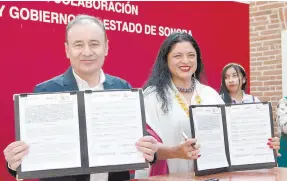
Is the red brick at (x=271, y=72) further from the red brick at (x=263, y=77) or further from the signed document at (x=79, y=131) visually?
A: the signed document at (x=79, y=131)

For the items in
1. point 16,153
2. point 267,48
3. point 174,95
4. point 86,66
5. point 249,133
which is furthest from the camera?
point 267,48

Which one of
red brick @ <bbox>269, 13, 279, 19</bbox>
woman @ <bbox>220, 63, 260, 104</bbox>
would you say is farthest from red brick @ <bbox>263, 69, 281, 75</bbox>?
woman @ <bbox>220, 63, 260, 104</bbox>

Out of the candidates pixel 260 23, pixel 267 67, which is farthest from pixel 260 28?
pixel 267 67

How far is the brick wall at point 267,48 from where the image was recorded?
6152 mm

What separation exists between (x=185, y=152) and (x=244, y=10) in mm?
3870

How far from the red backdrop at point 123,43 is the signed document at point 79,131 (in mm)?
1749

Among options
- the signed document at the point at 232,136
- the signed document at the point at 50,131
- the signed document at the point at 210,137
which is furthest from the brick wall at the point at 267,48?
the signed document at the point at 50,131

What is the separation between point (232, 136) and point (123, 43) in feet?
7.38

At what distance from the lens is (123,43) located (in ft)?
13.7

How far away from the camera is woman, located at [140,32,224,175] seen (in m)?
2.21

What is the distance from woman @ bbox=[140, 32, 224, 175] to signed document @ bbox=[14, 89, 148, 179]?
32cm

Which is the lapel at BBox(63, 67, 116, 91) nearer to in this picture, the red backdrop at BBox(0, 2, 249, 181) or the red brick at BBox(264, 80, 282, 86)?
the red backdrop at BBox(0, 2, 249, 181)

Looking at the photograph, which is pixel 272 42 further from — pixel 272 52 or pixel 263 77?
pixel 263 77

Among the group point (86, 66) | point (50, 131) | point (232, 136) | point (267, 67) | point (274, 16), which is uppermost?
point (274, 16)
